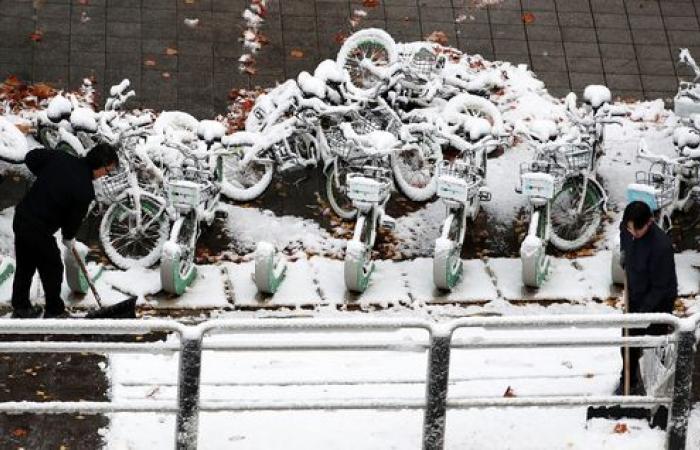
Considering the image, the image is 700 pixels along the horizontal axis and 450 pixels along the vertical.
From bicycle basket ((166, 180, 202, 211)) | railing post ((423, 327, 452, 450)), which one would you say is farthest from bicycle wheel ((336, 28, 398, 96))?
railing post ((423, 327, 452, 450))

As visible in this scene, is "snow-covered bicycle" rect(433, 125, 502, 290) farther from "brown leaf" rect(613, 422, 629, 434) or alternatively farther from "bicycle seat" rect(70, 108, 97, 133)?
"brown leaf" rect(613, 422, 629, 434)

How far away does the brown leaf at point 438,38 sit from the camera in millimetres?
19188

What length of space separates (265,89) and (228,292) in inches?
131

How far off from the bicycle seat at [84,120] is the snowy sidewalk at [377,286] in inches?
53.5

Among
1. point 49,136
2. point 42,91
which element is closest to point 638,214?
point 49,136

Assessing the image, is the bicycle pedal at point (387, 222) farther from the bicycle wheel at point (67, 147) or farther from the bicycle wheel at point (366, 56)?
the bicycle wheel at point (67, 147)

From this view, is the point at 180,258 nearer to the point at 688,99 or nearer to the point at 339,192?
the point at 339,192

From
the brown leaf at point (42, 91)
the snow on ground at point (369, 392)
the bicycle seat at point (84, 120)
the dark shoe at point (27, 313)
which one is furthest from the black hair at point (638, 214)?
the brown leaf at point (42, 91)

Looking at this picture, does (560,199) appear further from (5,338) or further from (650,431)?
(5,338)

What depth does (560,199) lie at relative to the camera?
16578 mm

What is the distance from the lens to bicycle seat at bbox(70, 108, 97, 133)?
1589 centimetres

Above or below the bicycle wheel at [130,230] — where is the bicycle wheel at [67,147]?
above

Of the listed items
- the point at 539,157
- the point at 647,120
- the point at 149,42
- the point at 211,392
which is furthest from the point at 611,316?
the point at 149,42

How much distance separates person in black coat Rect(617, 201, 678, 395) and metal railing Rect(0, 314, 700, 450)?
29.1 inches
